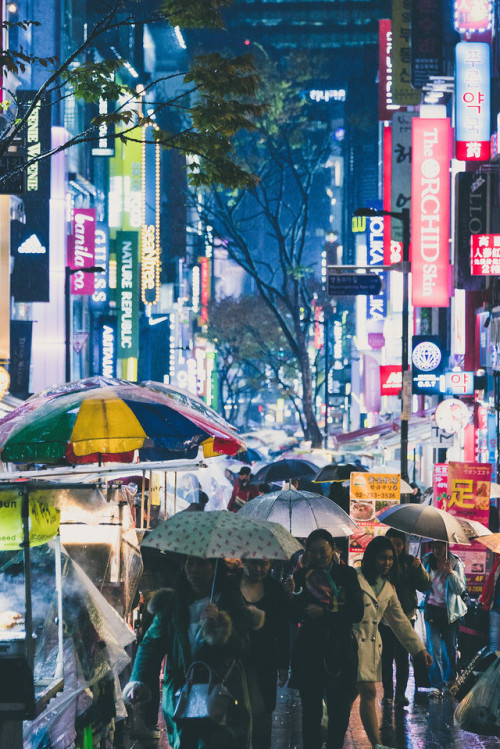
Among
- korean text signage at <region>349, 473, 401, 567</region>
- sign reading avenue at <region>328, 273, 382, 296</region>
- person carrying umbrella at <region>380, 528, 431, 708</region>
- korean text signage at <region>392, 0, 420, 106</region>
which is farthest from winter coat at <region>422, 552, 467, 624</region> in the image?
korean text signage at <region>392, 0, 420, 106</region>

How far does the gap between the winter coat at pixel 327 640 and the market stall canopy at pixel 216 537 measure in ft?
2.65

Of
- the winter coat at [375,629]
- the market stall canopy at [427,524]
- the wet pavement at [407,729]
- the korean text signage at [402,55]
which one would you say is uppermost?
the korean text signage at [402,55]

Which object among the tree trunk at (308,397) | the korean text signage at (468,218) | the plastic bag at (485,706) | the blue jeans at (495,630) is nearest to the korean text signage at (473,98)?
the korean text signage at (468,218)

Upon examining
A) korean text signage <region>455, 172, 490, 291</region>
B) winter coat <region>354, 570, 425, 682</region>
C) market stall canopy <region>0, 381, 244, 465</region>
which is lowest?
winter coat <region>354, 570, 425, 682</region>

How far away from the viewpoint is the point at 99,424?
323 inches

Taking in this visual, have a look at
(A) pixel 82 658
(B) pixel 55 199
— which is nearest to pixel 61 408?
(A) pixel 82 658

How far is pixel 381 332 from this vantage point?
47.4 meters

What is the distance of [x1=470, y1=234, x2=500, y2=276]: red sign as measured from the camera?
21016 mm

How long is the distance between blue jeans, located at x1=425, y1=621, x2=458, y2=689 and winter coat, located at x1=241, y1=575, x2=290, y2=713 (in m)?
4.38

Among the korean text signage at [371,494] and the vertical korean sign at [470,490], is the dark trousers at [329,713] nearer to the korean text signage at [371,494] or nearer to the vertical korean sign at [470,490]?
the vertical korean sign at [470,490]

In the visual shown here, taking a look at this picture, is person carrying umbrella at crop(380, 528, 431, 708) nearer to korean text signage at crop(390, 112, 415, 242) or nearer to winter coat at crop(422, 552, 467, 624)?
winter coat at crop(422, 552, 467, 624)

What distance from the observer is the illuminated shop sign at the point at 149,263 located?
159ft

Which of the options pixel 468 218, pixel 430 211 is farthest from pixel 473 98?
pixel 430 211

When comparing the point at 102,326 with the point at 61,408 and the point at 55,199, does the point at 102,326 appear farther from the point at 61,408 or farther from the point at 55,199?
the point at 61,408
